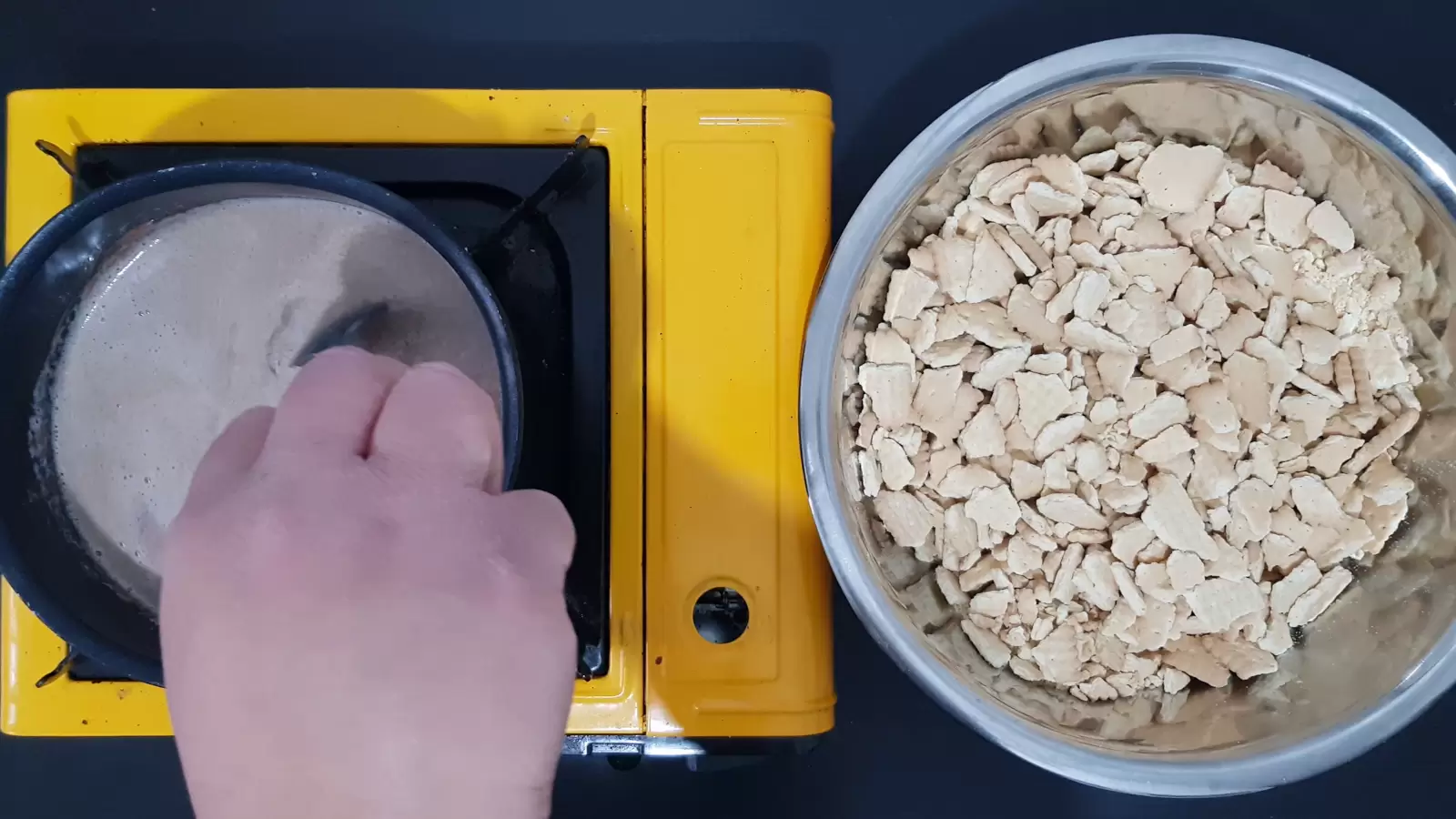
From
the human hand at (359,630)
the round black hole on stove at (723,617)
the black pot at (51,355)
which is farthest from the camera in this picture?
the round black hole on stove at (723,617)

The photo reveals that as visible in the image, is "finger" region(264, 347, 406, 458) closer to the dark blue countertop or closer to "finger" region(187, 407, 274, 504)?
"finger" region(187, 407, 274, 504)

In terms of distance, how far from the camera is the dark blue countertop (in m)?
0.56

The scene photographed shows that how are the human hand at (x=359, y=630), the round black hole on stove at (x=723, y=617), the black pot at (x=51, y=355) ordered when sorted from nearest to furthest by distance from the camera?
1. the human hand at (x=359, y=630)
2. the black pot at (x=51, y=355)
3. the round black hole on stove at (x=723, y=617)

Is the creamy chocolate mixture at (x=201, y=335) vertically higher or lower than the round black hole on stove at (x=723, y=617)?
higher

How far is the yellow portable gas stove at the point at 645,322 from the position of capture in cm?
49

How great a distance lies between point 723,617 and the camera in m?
0.50

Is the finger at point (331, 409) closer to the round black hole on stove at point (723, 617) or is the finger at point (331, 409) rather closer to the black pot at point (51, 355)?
the black pot at point (51, 355)

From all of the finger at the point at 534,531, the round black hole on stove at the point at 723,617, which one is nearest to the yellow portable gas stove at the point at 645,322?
the round black hole on stove at the point at 723,617

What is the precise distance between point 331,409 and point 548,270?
0.62ft

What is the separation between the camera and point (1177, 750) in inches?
18.7

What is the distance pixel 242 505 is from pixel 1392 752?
62 cm

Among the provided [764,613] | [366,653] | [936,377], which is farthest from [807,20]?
[366,653]

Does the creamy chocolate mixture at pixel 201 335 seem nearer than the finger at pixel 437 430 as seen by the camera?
No

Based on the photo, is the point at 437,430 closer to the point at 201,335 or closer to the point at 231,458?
the point at 231,458
